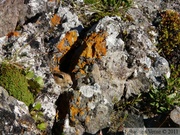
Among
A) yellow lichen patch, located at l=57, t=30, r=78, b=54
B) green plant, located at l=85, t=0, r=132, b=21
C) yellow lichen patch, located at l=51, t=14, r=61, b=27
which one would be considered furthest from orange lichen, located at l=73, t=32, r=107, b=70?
green plant, located at l=85, t=0, r=132, b=21

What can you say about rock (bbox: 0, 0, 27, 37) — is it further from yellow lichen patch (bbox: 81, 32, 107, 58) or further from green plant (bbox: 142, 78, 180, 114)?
green plant (bbox: 142, 78, 180, 114)

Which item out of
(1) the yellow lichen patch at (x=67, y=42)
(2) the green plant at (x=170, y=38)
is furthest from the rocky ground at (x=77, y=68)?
(2) the green plant at (x=170, y=38)

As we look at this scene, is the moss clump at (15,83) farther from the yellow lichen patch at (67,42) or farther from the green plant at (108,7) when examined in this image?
the green plant at (108,7)

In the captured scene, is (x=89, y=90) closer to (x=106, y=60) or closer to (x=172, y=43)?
(x=106, y=60)

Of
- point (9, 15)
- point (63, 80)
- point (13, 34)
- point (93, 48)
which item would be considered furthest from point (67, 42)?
point (9, 15)

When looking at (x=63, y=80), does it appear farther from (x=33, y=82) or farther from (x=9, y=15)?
(x=9, y=15)

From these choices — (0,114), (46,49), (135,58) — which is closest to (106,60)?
(135,58)
